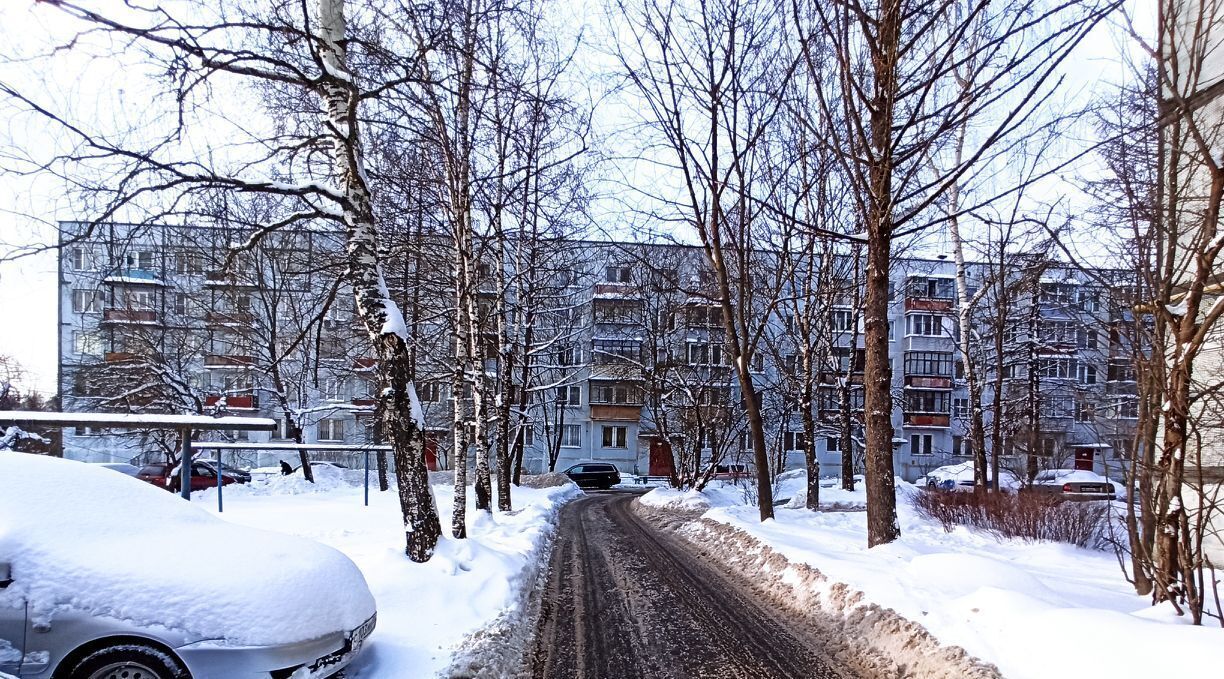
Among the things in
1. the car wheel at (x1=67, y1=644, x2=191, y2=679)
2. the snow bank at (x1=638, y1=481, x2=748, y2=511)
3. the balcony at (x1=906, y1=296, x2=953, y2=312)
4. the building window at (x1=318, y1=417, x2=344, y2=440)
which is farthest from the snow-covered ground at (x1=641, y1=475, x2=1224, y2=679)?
the building window at (x1=318, y1=417, x2=344, y2=440)

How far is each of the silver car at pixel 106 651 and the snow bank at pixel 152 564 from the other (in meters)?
0.06

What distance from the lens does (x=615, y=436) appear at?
4906cm

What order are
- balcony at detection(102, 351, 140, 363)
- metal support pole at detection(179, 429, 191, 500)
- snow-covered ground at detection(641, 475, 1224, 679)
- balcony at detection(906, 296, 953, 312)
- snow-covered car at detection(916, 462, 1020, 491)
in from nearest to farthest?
snow-covered ground at detection(641, 475, 1224, 679) → metal support pole at detection(179, 429, 191, 500) → balcony at detection(102, 351, 140, 363) → balcony at detection(906, 296, 953, 312) → snow-covered car at detection(916, 462, 1020, 491)

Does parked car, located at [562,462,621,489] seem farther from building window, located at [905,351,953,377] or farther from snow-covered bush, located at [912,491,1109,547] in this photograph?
snow-covered bush, located at [912,491,1109,547]

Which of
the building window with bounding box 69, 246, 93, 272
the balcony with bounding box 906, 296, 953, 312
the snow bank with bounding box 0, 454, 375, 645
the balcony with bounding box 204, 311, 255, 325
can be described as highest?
the balcony with bounding box 906, 296, 953, 312

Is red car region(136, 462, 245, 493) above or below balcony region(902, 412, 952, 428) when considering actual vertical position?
above

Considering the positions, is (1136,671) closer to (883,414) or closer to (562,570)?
(883,414)

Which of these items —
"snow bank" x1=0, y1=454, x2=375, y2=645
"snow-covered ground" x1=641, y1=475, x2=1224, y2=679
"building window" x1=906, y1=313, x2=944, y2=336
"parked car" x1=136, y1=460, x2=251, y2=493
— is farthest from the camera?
"building window" x1=906, y1=313, x2=944, y2=336

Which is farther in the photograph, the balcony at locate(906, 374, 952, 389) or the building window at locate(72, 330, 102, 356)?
the balcony at locate(906, 374, 952, 389)

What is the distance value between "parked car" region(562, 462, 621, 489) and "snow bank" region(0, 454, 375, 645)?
33.4m

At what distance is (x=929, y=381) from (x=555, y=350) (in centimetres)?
2902

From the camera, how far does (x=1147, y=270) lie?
6.88 metres

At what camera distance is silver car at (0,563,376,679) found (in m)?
3.79

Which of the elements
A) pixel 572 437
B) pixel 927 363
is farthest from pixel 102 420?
pixel 927 363
